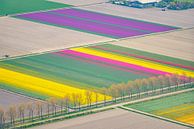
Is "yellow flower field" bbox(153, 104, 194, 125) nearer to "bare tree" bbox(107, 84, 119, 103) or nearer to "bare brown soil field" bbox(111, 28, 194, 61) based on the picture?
"bare tree" bbox(107, 84, 119, 103)

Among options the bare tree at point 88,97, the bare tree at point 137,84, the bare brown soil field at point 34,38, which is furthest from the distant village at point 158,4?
the bare tree at point 88,97

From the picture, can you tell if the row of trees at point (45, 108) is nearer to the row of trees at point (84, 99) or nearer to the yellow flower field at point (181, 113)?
the row of trees at point (84, 99)

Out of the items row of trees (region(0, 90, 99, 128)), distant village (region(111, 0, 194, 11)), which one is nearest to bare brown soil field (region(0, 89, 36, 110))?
row of trees (region(0, 90, 99, 128))

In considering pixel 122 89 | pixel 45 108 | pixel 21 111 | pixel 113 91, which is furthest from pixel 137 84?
pixel 21 111

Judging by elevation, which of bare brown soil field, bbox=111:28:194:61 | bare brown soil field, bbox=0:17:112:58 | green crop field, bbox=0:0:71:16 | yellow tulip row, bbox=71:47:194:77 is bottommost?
yellow tulip row, bbox=71:47:194:77

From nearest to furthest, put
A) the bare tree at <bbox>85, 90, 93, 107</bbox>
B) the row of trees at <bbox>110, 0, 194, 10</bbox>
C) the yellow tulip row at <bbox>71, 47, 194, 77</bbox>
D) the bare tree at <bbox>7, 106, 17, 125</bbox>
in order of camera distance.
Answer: the bare tree at <bbox>7, 106, 17, 125</bbox>
the bare tree at <bbox>85, 90, 93, 107</bbox>
the yellow tulip row at <bbox>71, 47, 194, 77</bbox>
the row of trees at <bbox>110, 0, 194, 10</bbox>

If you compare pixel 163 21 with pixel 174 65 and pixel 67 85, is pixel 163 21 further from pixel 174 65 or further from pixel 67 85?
pixel 67 85
